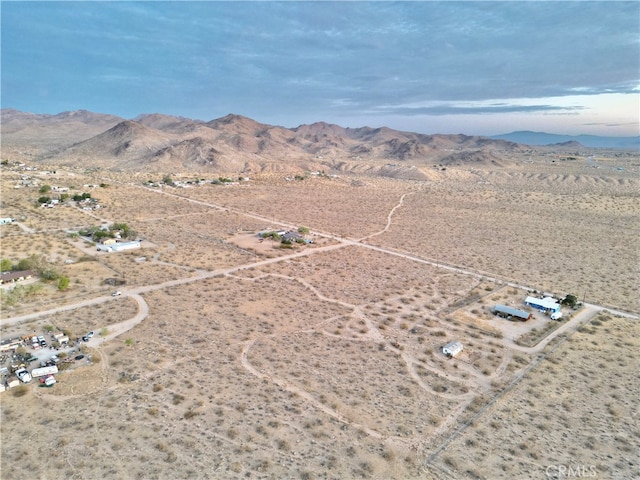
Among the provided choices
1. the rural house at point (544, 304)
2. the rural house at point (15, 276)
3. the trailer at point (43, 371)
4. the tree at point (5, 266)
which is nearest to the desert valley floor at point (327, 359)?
the trailer at point (43, 371)

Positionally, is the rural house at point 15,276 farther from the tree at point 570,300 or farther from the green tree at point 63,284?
the tree at point 570,300

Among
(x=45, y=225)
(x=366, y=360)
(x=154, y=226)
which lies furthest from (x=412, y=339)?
(x=45, y=225)

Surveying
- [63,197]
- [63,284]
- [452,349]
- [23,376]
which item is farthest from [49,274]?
[63,197]

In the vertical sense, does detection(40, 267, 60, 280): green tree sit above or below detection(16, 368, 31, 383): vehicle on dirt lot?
above

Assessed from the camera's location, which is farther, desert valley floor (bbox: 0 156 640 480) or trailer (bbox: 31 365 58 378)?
trailer (bbox: 31 365 58 378)

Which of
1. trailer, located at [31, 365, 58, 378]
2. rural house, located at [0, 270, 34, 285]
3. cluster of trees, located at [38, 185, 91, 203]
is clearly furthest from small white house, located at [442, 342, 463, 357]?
cluster of trees, located at [38, 185, 91, 203]

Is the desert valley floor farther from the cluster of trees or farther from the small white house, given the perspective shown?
the cluster of trees

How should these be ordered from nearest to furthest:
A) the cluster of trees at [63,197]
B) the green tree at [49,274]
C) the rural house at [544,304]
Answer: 1. the rural house at [544,304]
2. the green tree at [49,274]
3. the cluster of trees at [63,197]
